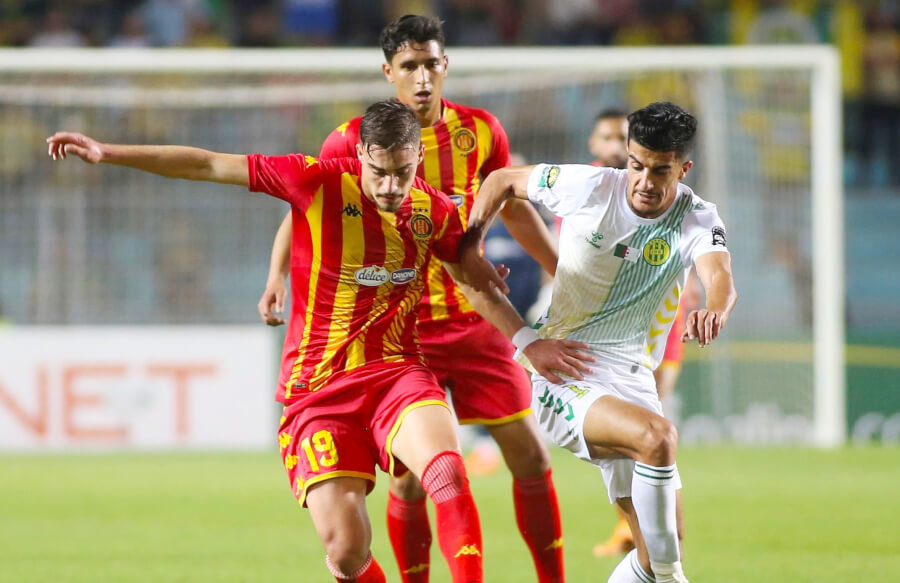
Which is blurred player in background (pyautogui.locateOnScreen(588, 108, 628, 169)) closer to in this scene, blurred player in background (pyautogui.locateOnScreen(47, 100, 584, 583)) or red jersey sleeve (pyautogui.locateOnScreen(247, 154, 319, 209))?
blurred player in background (pyautogui.locateOnScreen(47, 100, 584, 583))

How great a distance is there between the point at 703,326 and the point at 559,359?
0.79m

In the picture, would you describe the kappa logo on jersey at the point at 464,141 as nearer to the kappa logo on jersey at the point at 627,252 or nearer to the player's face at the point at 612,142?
the kappa logo on jersey at the point at 627,252

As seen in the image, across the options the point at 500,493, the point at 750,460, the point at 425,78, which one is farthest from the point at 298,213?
the point at 750,460

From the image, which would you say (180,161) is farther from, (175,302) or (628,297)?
(175,302)

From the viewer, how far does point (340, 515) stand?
430 cm

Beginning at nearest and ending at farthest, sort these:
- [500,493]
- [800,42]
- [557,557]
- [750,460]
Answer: [557,557] → [500,493] → [750,460] → [800,42]

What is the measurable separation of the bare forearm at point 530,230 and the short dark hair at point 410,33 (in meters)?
0.73

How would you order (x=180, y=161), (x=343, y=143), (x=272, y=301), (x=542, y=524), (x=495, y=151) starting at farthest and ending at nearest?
(x=495, y=151) → (x=272, y=301) → (x=542, y=524) → (x=343, y=143) → (x=180, y=161)

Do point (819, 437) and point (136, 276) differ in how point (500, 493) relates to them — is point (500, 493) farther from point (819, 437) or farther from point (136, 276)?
point (136, 276)

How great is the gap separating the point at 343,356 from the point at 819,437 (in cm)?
814

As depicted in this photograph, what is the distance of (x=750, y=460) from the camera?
10.8m

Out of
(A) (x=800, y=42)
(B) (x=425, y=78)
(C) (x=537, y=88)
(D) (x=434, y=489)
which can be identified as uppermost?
(A) (x=800, y=42)

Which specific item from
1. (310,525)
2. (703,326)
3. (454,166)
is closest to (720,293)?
(703,326)

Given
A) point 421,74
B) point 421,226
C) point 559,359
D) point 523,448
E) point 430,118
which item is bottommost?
point 523,448
